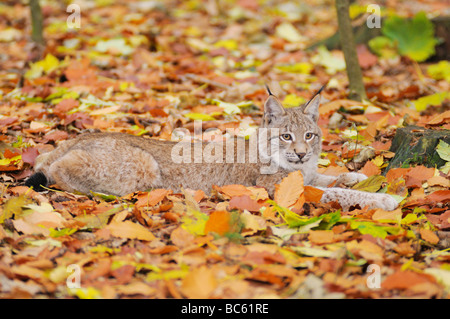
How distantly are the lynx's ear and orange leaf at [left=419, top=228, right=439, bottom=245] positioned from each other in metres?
1.95

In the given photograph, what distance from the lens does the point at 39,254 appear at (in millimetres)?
3578

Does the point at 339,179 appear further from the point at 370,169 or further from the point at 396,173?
the point at 396,173

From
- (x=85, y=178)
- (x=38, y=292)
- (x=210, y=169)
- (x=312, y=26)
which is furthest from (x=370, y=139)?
(x=312, y=26)

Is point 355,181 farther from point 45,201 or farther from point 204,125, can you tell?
point 45,201

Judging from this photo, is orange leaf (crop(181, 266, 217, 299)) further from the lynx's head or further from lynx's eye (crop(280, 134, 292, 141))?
lynx's eye (crop(280, 134, 292, 141))

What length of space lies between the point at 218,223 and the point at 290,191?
93cm

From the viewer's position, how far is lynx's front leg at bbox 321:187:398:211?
172 inches

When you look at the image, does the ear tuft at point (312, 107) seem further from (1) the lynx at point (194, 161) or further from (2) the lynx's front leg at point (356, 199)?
(2) the lynx's front leg at point (356, 199)

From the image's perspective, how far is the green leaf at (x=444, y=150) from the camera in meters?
4.92

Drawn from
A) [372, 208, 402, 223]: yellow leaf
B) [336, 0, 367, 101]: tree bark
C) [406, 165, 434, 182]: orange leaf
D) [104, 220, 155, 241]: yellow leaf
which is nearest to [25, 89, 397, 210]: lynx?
[406, 165, 434, 182]: orange leaf

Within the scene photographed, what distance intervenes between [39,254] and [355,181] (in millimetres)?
3134

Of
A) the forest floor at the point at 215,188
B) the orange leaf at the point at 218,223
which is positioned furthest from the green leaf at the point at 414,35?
the orange leaf at the point at 218,223

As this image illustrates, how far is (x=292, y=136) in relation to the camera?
5.12 metres

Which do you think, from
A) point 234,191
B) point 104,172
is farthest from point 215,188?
point 104,172
